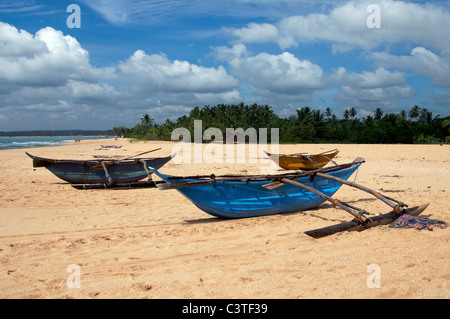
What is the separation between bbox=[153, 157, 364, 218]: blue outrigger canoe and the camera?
5652 mm

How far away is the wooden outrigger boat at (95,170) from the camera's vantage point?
33.3ft

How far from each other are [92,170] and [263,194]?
6.37 m

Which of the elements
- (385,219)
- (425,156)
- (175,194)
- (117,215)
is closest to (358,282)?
(385,219)

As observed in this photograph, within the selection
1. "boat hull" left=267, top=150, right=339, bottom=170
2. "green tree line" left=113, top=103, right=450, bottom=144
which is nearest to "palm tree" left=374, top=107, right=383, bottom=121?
"green tree line" left=113, top=103, right=450, bottom=144

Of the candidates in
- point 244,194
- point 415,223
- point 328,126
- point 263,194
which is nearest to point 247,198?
point 244,194

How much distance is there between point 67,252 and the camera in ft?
14.5

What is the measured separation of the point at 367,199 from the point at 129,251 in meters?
5.66

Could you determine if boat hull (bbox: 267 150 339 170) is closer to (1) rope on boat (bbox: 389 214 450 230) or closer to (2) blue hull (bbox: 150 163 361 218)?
(2) blue hull (bbox: 150 163 361 218)

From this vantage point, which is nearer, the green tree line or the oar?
the oar

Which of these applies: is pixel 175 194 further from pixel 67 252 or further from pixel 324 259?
pixel 324 259

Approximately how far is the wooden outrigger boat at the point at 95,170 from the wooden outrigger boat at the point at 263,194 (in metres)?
4.97

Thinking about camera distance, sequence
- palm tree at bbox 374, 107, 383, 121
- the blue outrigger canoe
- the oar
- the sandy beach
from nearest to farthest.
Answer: the sandy beach → the oar → the blue outrigger canoe → palm tree at bbox 374, 107, 383, 121

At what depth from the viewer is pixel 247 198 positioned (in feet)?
19.8

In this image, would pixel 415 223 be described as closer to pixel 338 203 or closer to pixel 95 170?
pixel 338 203
